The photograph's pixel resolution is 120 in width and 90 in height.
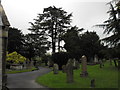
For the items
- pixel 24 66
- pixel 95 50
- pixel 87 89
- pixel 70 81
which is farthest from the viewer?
pixel 95 50

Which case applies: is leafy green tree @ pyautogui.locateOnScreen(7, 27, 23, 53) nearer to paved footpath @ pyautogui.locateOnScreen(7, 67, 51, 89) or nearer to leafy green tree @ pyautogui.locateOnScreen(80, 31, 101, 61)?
leafy green tree @ pyautogui.locateOnScreen(80, 31, 101, 61)

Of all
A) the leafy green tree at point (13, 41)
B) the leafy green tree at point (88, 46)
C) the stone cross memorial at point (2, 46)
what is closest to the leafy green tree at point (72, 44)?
the leafy green tree at point (88, 46)

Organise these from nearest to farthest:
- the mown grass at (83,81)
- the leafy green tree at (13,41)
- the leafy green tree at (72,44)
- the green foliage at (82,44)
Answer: the mown grass at (83,81) → the leafy green tree at (72,44) → the green foliage at (82,44) → the leafy green tree at (13,41)

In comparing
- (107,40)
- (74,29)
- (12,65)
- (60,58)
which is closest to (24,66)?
(12,65)

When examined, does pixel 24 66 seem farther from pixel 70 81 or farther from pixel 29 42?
pixel 70 81

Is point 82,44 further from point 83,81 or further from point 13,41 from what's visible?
point 83,81

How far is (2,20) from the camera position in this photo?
28.9ft

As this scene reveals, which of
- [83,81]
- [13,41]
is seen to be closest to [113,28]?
[83,81]

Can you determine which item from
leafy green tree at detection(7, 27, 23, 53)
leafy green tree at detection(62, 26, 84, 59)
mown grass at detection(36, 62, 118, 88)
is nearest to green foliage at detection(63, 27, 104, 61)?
leafy green tree at detection(62, 26, 84, 59)

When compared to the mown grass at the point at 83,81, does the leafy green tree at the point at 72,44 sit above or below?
above

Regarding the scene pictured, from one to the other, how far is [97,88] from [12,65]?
2575cm

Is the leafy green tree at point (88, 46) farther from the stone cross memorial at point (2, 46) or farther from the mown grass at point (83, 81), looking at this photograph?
the stone cross memorial at point (2, 46)

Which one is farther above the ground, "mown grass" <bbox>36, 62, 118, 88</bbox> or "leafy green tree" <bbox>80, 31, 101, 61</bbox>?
"leafy green tree" <bbox>80, 31, 101, 61</bbox>

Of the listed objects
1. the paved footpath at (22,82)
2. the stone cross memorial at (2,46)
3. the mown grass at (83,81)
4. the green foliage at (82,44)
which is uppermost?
the green foliage at (82,44)
